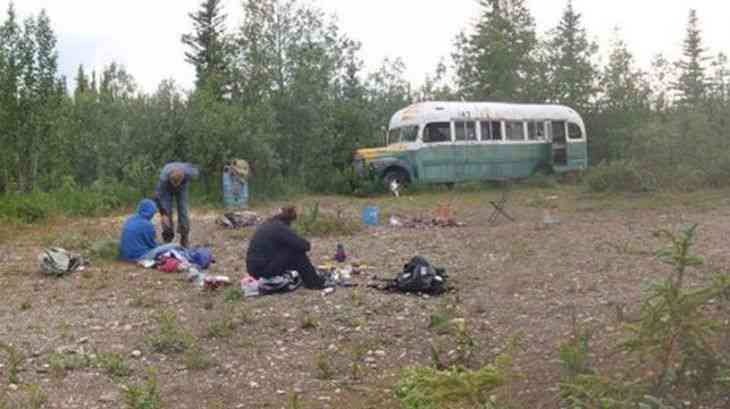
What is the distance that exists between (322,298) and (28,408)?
3.75 m

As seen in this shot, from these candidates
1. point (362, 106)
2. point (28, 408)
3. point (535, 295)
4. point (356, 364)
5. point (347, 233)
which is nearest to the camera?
point (28, 408)

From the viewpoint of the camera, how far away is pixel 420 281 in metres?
9.08

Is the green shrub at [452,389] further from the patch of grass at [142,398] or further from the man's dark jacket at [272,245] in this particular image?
the man's dark jacket at [272,245]

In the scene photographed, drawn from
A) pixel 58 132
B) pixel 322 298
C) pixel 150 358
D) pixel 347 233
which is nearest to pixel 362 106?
pixel 58 132

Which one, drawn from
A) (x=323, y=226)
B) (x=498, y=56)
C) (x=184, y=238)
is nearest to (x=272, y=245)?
(x=184, y=238)

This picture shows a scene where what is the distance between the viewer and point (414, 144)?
78.5 ft

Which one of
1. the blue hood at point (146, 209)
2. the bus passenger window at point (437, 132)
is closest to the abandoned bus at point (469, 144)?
the bus passenger window at point (437, 132)

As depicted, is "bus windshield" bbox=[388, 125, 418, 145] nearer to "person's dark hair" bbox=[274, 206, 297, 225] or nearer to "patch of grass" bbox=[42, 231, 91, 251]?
"patch of grass" bbox=[42, 231, 91, 251]

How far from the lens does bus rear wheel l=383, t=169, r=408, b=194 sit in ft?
77.4

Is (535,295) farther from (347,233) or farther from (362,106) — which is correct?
(362,106)

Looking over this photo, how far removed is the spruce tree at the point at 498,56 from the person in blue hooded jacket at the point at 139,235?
79.3ft

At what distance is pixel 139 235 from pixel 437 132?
44.8 feet

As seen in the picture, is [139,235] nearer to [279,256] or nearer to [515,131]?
[279,256]

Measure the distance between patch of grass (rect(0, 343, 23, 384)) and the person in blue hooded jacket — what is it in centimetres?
452
